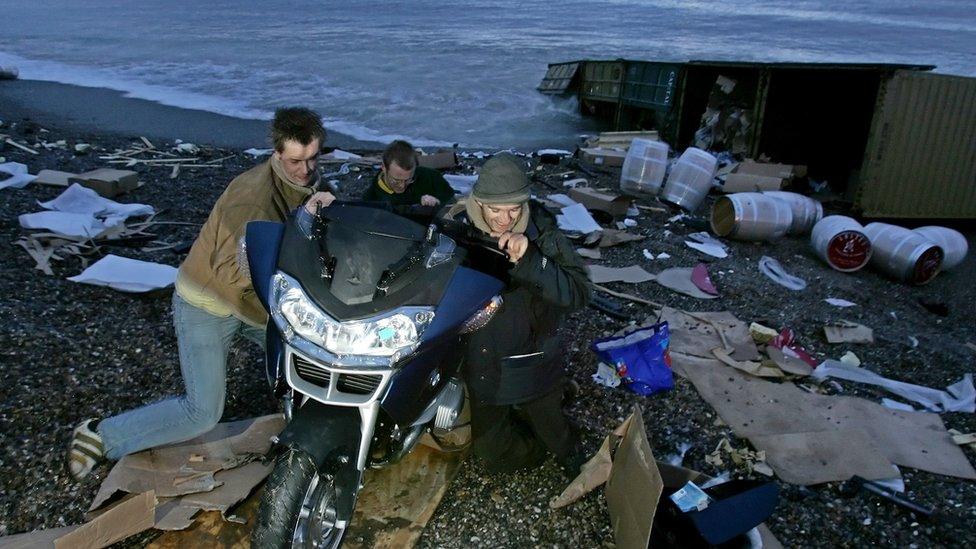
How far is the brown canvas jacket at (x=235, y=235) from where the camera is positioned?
8.94ft

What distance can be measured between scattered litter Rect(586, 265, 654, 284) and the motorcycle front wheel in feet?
13.6

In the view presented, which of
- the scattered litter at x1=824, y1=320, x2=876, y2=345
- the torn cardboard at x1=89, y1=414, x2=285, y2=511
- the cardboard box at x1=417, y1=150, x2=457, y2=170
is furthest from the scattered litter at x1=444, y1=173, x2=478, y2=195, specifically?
the torn cardboard at x1=89, y1=414, x2=285, y2=511

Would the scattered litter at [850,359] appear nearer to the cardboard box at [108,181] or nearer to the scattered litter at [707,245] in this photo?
the scattered litter at [707,245]

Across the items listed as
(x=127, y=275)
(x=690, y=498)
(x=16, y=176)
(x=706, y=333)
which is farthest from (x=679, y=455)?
(x=16, y=176)

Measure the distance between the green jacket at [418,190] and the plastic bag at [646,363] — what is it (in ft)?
6.06

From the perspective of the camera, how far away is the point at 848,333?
5.29 m

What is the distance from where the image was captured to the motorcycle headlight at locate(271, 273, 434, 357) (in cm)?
211

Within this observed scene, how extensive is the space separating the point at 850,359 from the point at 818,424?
1.18m

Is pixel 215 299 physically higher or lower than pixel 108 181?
higher

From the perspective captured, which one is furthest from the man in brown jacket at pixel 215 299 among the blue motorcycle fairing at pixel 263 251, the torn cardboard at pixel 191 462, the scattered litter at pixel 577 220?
the scattered litter at pixel 577 220

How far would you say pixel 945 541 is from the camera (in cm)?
313

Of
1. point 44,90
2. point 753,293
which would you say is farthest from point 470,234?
point 44,90

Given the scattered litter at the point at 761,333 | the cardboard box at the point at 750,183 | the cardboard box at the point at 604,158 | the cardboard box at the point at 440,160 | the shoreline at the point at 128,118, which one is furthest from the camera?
the shoreline at the point at 128,118

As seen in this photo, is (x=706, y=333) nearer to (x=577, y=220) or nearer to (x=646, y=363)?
(x=646, y=363)
